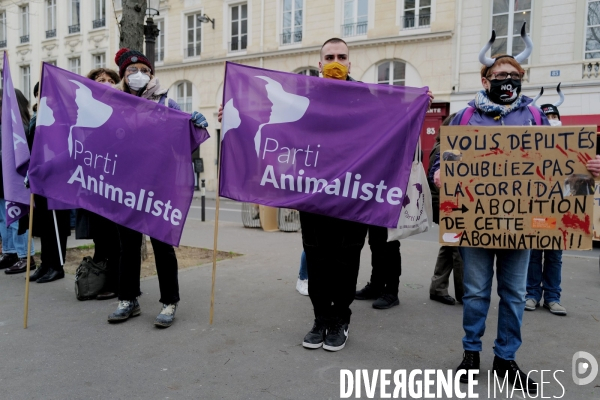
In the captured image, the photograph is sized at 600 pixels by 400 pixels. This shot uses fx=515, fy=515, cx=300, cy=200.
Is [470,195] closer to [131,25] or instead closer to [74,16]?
[131,25]

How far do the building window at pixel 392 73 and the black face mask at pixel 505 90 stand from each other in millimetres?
17551

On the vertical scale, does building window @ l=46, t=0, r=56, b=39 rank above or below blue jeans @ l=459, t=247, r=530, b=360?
above

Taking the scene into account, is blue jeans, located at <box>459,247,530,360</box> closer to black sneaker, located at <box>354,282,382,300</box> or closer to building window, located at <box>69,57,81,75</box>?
black sneaker, located at <box>354,282,382,300</box>

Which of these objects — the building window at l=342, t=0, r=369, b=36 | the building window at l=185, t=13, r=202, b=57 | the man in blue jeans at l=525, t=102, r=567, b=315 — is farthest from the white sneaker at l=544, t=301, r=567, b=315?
the building window at l=185, t=13, r=202, b=57

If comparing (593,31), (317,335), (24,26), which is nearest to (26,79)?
(24,26)

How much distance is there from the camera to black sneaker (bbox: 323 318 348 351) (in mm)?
3662

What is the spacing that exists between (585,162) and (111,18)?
2880cm

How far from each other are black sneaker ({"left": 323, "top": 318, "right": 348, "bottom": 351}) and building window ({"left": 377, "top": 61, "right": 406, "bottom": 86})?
17.6 metres

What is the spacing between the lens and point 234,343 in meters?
3.78

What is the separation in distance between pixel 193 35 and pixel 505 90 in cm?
2478

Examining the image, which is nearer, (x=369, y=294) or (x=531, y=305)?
(x=531, y=305)

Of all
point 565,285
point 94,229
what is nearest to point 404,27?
point 565,285

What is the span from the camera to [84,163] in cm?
432

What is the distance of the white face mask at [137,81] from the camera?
14.3 ft
